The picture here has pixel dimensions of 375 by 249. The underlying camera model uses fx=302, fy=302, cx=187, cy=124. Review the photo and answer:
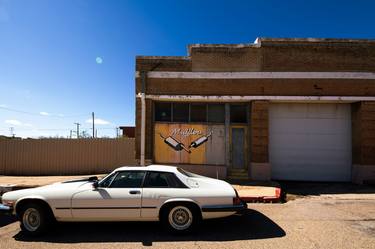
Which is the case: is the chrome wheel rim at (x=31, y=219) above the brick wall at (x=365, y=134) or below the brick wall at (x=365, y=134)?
below

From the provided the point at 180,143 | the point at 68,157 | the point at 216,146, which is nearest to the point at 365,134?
the point at 216,146

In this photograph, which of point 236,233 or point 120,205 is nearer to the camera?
point 120,205

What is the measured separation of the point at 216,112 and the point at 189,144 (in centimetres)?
198

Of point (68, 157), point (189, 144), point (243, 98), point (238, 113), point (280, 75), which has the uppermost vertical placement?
point (280, 75)

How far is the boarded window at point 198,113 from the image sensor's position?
14295mm

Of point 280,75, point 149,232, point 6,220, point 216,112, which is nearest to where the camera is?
point 149,232

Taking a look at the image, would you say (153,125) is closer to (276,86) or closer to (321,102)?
(276,86)

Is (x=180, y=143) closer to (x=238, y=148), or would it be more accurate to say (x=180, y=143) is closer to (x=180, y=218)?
(x=238, y=148)

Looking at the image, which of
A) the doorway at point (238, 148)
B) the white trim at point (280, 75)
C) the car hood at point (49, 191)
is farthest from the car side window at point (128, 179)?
the doorway at point (238, 148)

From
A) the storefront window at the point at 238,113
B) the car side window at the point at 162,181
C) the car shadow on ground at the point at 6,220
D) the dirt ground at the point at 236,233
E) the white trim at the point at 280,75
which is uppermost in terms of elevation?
the white trim at the point at 280,75

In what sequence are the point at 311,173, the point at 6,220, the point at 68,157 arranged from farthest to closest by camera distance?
the point at 68,157, the point at 311,173, the point at 6,220

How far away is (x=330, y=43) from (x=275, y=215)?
9323mm

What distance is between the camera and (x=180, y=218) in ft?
20.1

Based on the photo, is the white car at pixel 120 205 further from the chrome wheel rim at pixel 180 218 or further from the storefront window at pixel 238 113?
the storefront window at pixel 238 113
